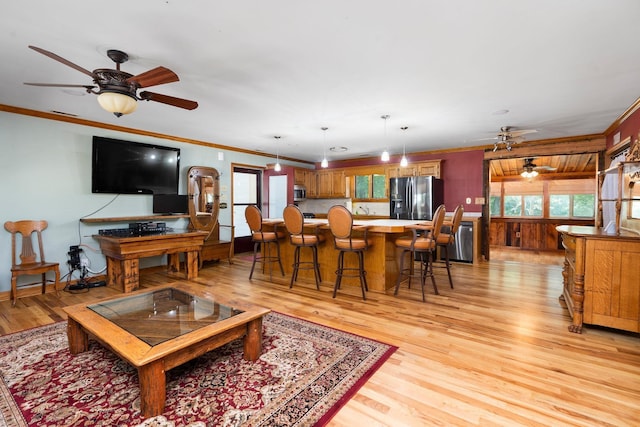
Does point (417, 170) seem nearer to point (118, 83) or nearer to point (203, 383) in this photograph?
point (118, 83)

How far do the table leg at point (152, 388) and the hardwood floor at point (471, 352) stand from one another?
3.15 feet

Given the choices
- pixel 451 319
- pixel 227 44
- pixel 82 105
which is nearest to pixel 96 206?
pixel 82 105

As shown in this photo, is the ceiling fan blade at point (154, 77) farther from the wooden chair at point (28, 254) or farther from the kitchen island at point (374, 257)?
the wooden chair at point (28, 254)

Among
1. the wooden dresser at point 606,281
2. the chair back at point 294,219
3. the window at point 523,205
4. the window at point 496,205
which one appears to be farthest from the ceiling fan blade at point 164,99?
the window at point 523,205

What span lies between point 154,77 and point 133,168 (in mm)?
3091

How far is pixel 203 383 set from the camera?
6.52 ft

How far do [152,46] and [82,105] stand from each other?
2.12 m

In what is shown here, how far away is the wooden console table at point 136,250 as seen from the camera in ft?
A: 13.0

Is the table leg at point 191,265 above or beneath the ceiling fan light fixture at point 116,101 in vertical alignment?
beneath

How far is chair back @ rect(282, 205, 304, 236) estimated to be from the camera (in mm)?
3953

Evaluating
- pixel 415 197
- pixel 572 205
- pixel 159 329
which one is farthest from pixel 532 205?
pixel 159 329

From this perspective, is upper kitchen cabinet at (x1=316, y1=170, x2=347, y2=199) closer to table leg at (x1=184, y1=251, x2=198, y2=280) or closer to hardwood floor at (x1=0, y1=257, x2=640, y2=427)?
hardwood floor at (x1=0, y1=257, x2=640, y2=427)

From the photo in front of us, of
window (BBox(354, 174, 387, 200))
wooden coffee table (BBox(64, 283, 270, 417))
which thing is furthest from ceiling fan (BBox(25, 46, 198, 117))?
window (BBox(354, 174, 387, 200))

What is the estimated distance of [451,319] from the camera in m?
3.03
